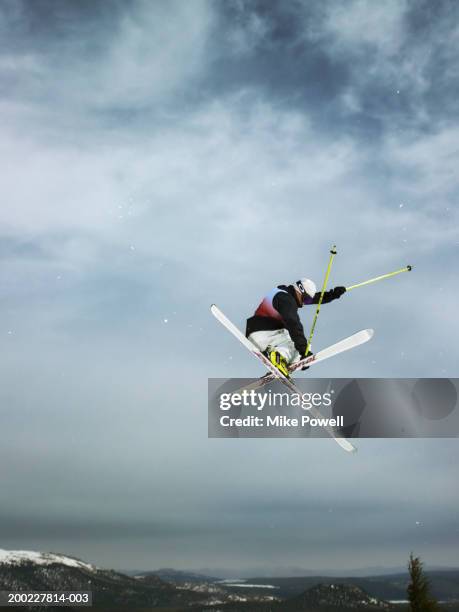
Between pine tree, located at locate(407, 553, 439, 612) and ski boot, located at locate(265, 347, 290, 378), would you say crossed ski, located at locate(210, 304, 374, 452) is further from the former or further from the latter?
pine tree, located at locate(407, 553, 439, 612)

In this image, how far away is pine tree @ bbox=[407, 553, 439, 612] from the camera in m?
69.3

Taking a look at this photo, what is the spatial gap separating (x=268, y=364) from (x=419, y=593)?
63000mm

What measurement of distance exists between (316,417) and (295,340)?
423 cm

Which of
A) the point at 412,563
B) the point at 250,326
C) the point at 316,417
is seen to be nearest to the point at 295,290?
A: the point at 250,326

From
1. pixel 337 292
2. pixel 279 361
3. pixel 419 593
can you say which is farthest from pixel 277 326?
pixel 419 593

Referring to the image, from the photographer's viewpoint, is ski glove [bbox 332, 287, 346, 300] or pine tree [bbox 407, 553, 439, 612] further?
pine tree [bbox 407, 553, 439, 612]

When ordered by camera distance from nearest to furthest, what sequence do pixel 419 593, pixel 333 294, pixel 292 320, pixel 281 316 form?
1. pixel 292 320
2. pixel 281 316
3. pixel 333 294
4. pixel 419 593

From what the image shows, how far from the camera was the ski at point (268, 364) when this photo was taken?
53.7 ft

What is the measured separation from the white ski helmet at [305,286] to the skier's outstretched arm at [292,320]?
1.89 ft

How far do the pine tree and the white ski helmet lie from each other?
62.0 m

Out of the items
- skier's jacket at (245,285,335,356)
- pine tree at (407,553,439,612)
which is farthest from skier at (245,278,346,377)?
pine tree at (407,553,439,612)

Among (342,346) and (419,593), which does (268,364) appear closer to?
(342,346)

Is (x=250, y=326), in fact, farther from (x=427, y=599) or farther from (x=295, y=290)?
(x=427, y=599)

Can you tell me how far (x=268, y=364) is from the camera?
16.4 metres
